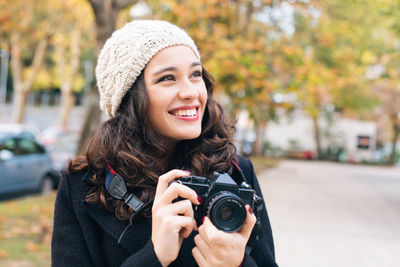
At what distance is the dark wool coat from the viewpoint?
5.36 ft

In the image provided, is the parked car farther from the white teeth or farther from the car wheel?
the white teeth

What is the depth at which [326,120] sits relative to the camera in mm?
31906

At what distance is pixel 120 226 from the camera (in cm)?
168

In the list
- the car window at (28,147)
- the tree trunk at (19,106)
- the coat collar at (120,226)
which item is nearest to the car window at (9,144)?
the car window at (28,147)

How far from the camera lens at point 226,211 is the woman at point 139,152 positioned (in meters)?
0.16

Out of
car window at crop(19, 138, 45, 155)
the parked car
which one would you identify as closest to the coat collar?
the parked car

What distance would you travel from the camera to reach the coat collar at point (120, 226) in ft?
5.40

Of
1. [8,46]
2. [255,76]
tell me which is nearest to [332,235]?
[255,76]

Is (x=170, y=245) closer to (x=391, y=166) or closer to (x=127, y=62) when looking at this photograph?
(x=127, y=62)

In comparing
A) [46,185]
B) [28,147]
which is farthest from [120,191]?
[46,185]

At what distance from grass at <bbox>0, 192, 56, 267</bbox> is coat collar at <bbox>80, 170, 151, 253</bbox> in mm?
3569

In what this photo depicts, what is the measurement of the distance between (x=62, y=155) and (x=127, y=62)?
10.6m

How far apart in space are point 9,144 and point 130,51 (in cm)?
818

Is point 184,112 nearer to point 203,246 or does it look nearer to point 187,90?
point 187,90
